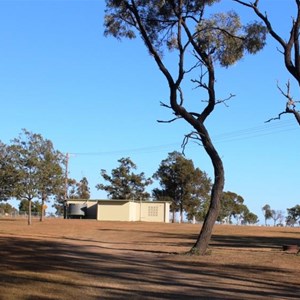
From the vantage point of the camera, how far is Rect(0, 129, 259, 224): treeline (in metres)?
52.5

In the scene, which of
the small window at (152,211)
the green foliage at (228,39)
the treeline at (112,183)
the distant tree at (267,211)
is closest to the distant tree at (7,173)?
the treeline at (112,183)

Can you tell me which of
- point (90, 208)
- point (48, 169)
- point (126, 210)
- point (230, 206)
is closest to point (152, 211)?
point (126, 210)

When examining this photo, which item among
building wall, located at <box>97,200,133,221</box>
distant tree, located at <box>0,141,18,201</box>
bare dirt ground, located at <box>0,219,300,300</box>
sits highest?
distant tree, located at <box>0,141,18,201</box>

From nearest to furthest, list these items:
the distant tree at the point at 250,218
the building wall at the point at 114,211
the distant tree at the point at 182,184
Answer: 1. the building wall at the point at 114,211
2. the distant tree at the point at 182,184
3. the distant tree at the point at 250,218

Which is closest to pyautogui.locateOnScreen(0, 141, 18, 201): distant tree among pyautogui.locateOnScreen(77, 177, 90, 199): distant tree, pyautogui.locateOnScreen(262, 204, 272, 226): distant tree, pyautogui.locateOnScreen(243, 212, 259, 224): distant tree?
pyautogui.locateOnScreen(77, 177, 90, 199): distant tree

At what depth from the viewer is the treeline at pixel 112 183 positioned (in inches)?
2066

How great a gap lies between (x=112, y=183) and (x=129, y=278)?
7998 centimetres

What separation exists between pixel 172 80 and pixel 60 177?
122ft

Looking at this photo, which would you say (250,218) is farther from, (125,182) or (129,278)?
(129,278)

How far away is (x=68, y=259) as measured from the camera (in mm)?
15359

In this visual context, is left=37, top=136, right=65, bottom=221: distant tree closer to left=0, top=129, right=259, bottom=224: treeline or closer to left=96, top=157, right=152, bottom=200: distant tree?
left=0, top=129, right=259, bottom=224: treeline

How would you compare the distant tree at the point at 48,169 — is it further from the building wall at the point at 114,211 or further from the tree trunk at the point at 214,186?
the tree trunk at the point at 214,186

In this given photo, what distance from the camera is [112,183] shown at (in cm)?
9162

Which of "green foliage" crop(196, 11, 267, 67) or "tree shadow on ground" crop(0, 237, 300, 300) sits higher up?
"green foliage" crop(196, 11, 267, 67)
